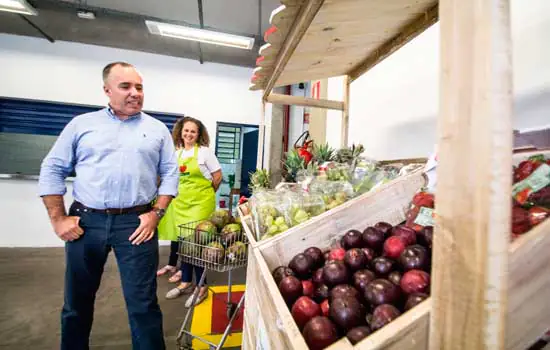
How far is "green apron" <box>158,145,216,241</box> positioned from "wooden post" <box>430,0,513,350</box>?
7.94 ft

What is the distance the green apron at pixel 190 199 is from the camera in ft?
8.41

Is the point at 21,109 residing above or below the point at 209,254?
above

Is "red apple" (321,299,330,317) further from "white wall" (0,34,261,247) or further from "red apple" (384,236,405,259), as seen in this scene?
"white wall" (0,34,261,247)

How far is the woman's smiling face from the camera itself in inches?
103

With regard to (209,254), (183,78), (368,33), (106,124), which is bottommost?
(209,254)

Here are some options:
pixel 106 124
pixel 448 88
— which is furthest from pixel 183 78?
pixel 448 88

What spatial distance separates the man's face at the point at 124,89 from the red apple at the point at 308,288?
1334 millimetres

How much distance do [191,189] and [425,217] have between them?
217 centimetres

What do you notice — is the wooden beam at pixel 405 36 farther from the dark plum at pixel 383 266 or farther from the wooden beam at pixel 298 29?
the dark plum at pixel 383 266

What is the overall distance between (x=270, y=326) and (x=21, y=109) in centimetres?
538

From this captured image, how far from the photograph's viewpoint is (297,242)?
863 millimetres

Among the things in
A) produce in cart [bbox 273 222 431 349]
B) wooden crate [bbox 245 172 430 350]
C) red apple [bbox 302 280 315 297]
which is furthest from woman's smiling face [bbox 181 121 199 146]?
red apple [bbox 302 280 315 297]

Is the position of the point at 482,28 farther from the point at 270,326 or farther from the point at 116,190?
the point at 116,190

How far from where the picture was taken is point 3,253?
149 inches
